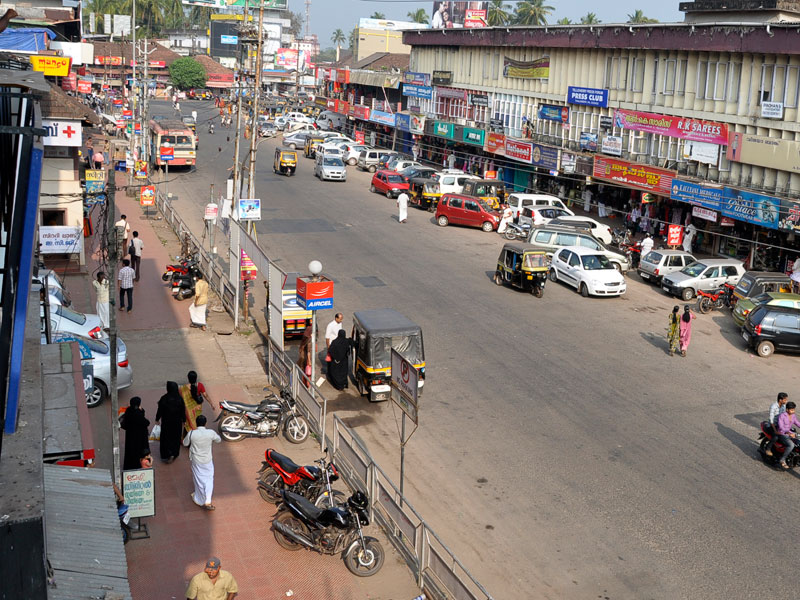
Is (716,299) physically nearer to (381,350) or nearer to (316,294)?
(381,350)

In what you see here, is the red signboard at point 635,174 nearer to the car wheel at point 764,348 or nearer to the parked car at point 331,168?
the car wheel at point 764,348

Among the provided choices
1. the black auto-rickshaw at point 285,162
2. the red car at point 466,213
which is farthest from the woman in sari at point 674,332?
the black auto-rickshaw at point 285,162

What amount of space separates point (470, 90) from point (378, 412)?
143ft

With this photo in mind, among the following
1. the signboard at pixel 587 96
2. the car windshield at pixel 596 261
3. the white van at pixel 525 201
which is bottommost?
the car windshield at pixel 596 261

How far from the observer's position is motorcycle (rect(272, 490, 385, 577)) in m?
11.8

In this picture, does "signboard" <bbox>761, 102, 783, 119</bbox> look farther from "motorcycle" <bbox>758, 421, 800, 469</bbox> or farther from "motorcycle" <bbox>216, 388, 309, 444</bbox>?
"motorcycle" <bbox>216, 388, 309, 444</bbox>

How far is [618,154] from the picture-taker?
1671 inches

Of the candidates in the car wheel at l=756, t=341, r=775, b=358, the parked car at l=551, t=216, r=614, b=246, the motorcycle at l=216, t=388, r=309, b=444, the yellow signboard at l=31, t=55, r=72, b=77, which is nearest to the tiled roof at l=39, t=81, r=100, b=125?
the yellow signboard at l=31, t=55, r=72, b=77

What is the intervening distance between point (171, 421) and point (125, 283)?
10.3m

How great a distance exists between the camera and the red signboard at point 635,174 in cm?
3762

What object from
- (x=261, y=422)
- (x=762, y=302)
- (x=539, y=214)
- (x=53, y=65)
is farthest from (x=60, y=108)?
(x=762, y=302)

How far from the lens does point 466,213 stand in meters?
39.2

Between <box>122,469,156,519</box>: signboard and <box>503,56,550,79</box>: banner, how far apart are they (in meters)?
41.6

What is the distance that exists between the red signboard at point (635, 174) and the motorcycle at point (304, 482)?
27.8 metres
